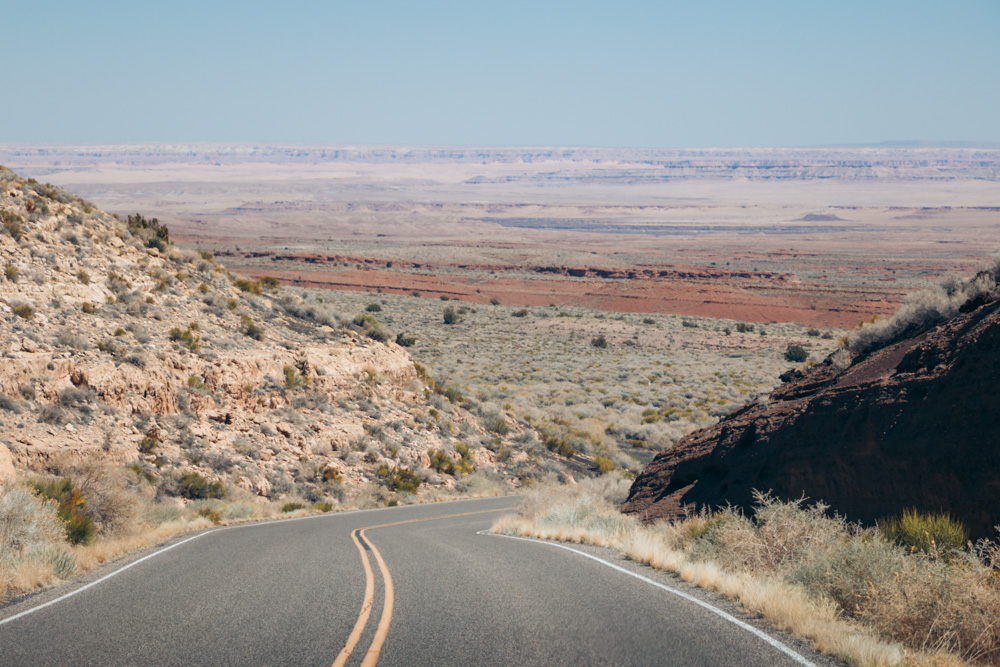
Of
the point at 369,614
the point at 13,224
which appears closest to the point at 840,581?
the point at 369,614

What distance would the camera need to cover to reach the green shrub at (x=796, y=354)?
51.0m

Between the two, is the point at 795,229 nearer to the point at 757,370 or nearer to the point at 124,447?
the point at 757,370

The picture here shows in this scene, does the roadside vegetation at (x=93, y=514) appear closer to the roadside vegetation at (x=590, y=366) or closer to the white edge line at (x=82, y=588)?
the white edge line at (x=82, y=588)

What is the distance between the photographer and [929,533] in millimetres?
7848

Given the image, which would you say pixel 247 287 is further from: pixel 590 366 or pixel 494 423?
pixel 590 366

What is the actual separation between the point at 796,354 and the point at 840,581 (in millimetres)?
46685

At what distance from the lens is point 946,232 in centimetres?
15800

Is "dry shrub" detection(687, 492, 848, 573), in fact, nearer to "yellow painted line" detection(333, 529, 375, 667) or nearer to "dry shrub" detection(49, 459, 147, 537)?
"yellow painted line" detection(333, 529, 375, 667)

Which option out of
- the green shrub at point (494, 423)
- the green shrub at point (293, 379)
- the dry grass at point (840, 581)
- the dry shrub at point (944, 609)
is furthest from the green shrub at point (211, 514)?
the green shrub at point (494, 423)

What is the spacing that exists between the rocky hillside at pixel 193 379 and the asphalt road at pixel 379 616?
6.65 metres

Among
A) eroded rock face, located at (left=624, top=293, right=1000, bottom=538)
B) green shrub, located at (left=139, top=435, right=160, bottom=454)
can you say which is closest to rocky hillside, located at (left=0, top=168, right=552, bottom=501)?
green shrub, located at (left=139, top=435, right=160, bottom=454)

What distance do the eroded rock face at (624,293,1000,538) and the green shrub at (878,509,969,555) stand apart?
465mm

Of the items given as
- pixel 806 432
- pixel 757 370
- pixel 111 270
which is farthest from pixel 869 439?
pixel 757 370

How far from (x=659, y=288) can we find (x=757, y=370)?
38.7 meters
